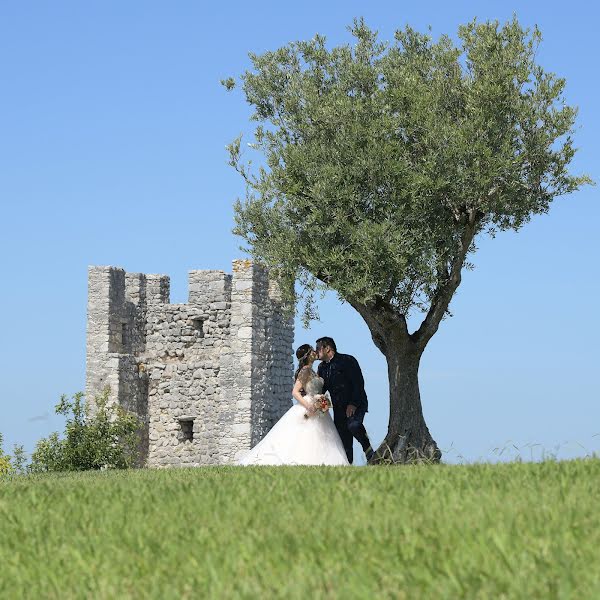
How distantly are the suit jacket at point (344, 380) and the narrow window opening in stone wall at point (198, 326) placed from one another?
362 inches

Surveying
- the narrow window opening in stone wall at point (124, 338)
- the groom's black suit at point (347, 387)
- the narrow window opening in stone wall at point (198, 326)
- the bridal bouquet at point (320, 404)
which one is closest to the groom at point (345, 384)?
the groom's black suit at point (347, 387)

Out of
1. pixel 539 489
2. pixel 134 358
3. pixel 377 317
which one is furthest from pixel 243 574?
pixel 134 358

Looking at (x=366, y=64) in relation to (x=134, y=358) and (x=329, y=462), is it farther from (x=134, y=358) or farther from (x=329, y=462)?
(x=134, y=358)

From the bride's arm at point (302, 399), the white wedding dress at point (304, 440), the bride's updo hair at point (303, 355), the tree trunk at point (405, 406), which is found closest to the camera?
the white wedding dress at point (304, 440)

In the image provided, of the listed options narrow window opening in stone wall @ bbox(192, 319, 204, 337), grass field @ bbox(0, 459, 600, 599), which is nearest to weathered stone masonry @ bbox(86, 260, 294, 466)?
narrow window opening in stone wall @ bbox(192, 319, 204, 337)

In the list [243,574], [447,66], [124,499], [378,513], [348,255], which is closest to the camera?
[243,574]

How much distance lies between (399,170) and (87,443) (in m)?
12.3

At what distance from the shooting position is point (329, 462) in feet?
65.4

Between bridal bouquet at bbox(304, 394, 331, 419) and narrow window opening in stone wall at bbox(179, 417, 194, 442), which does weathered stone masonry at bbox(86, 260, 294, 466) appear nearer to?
narrow window opening in stone wall at bbox(179, 417, 194, 442)

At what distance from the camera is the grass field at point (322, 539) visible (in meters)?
6.61

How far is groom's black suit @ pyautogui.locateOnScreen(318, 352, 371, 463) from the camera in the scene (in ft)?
69.9

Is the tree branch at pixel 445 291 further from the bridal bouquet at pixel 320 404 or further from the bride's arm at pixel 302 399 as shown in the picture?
the bride's arm at pixel 302 399

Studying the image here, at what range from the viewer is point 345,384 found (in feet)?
70.0

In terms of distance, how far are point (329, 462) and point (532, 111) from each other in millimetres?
9297
